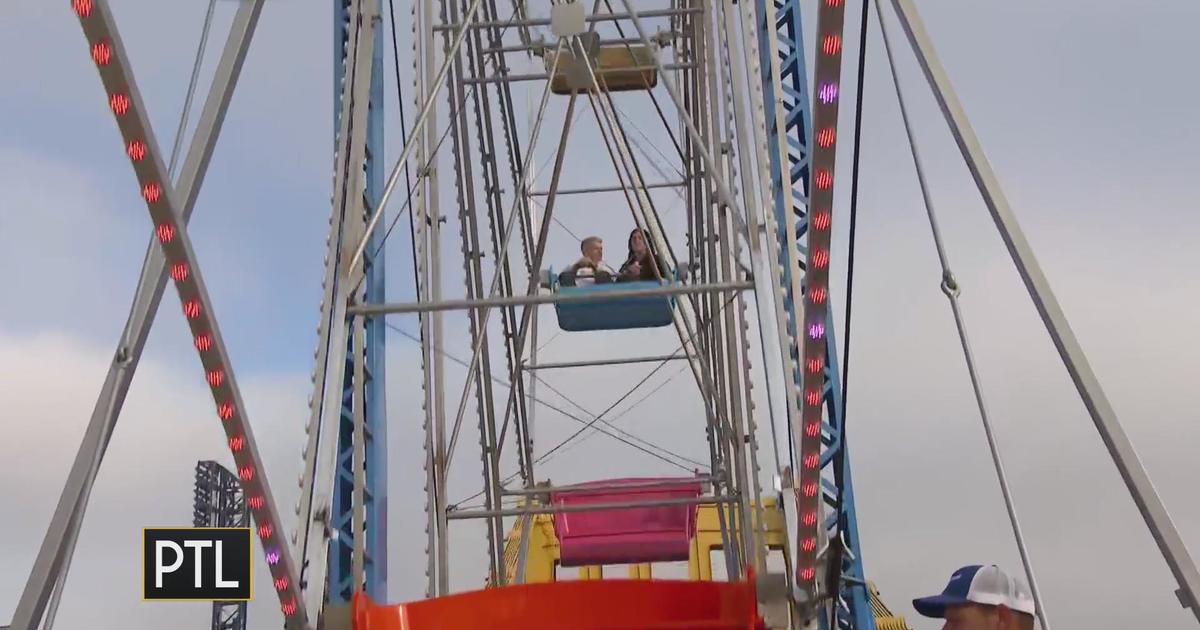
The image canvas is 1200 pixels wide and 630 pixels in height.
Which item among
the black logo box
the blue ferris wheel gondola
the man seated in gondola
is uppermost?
the man seated in gondola

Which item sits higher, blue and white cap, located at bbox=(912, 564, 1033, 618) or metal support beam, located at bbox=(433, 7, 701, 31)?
metal support beam, located at bbox=(433, 7, 701, 31)

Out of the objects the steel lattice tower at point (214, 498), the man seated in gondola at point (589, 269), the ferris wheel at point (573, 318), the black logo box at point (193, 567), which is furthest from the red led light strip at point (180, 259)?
the steel lattice tower at point (214, 498)

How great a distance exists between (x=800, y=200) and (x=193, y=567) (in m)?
10.7

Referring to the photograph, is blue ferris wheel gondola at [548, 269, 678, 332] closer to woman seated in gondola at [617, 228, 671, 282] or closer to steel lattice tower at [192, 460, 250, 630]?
woman seated in gondola at [617, 228, 671, 282]

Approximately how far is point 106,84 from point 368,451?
379 cm

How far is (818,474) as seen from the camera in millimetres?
3057

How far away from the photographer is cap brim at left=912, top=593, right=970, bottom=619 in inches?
127

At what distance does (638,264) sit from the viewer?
8156 mm

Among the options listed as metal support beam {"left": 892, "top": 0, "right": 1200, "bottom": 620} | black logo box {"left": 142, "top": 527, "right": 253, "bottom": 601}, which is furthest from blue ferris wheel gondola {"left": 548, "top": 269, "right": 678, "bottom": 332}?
black logo box {"left": 142, "top": 527, "right": 253, "bottom": 601}

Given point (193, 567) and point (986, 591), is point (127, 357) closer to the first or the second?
point (986, 591)

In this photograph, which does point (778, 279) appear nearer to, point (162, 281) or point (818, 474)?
point (818, 474)

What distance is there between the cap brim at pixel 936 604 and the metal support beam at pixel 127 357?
7.34 feet

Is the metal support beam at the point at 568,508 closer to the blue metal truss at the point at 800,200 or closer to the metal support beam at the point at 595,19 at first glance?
the blue metal truss at the point at 800,200

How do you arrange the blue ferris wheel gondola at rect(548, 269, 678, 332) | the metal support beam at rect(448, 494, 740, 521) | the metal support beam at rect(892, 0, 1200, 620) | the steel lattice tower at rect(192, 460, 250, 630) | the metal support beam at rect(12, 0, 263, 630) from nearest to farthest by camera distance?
the metal support beam at rect(892, 0, 1200, 620) < the metal support beam at rect(12, 0, 263, 630) < the metal support beam at rect(448, 494, 740, 521) < the blue ferris wheel gondola at rect(548, 269, 678, 332) < the steel lattice tower at rect(192, 460, 250, 630)
